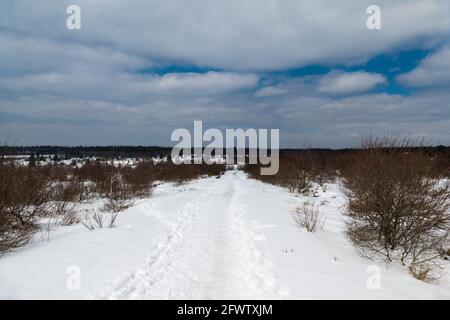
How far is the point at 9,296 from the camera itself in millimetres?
5355

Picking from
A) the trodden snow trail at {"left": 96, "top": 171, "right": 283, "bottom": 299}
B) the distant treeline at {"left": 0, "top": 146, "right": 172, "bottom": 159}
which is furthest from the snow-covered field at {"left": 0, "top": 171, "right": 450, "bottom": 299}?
the distant treeline at {"left": 0, "top": 146, "right": 172, "bottom": 159}

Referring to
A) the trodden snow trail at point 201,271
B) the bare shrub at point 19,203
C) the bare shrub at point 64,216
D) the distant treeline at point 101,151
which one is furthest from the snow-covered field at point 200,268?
the distant treeline at point 101,151

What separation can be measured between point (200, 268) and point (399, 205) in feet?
21.2

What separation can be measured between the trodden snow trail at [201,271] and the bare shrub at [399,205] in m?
3.95

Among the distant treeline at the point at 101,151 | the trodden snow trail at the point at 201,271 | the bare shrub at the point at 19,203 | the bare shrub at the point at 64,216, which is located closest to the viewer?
the trodden snow trail at the point at 201,271

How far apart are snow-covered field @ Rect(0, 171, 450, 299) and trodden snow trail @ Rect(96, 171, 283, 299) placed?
20 mm

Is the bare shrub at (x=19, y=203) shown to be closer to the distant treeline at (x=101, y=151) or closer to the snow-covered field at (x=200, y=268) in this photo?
the snow-covered field at (x=200, y=268)

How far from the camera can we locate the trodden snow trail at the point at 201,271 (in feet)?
19.1

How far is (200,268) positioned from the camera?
7227mm

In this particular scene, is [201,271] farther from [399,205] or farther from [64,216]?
[64,216]

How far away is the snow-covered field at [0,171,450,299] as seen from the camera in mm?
5816
